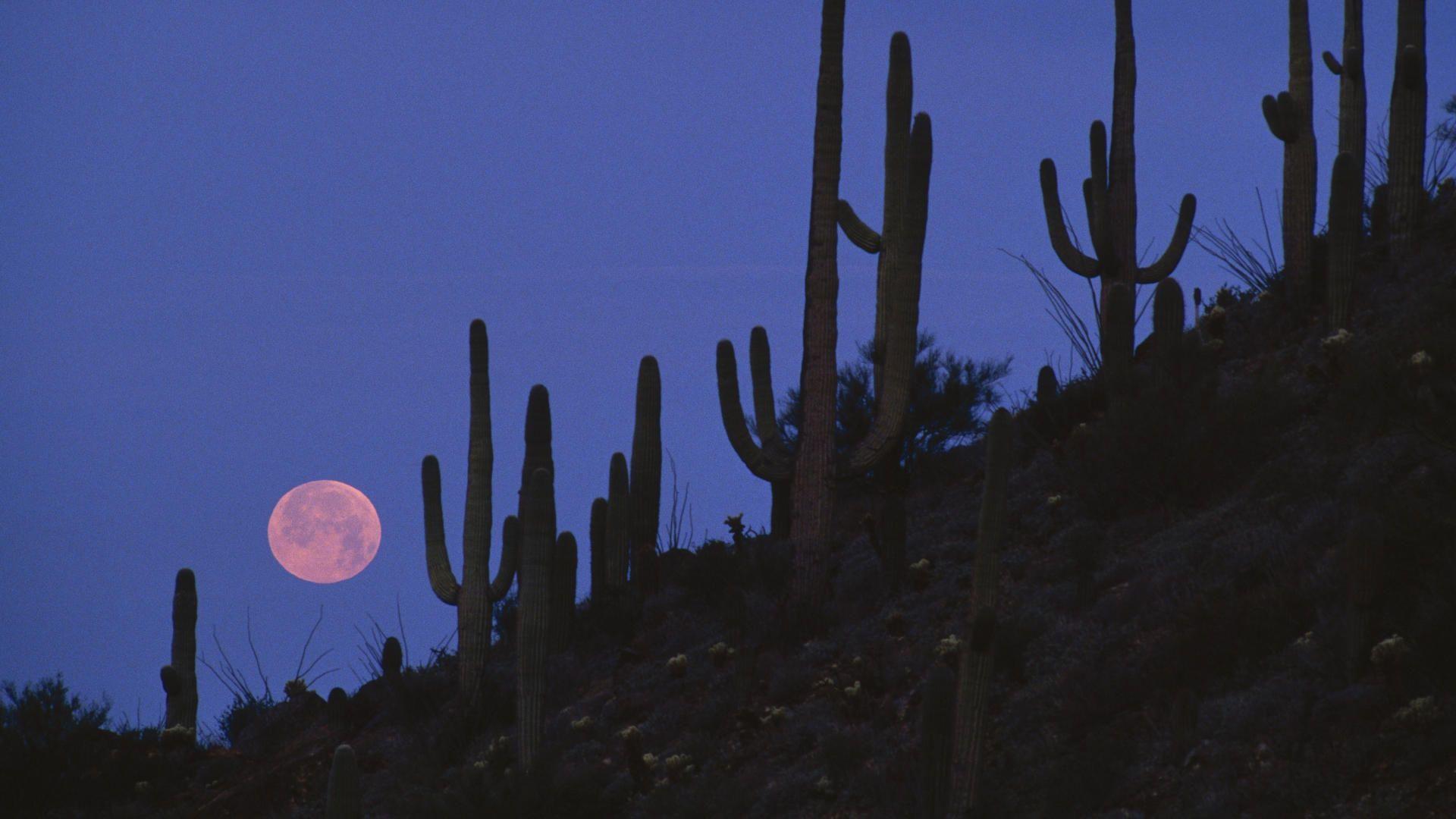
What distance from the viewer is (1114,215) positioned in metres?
17.8

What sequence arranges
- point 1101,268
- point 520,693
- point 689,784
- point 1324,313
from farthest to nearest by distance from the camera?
point 1101,268, point 1324,313, point 520,693, point 689,784

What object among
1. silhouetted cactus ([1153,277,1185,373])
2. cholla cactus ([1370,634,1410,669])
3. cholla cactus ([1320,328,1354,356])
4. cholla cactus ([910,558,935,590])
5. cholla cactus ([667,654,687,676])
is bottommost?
cholla cactus ([1370,634,1410,669])

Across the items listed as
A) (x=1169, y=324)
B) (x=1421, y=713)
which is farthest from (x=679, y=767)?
(x=1169, y=324)

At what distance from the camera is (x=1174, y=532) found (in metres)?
12.1

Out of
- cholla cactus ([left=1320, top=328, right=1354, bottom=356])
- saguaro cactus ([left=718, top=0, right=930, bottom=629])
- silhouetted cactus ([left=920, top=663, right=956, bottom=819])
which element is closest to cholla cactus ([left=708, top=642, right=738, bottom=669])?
saguaro cactus ([left=718, top=0, right=930, bottom=629])

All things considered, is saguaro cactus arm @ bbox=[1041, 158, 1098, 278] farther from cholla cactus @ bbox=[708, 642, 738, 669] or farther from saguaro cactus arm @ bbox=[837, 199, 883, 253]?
cholla cactus @ bbox=[708, 642, 738, 669]

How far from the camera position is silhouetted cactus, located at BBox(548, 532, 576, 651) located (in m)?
16.1

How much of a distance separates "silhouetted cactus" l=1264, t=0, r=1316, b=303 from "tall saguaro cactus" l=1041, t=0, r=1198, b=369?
201 centimetres

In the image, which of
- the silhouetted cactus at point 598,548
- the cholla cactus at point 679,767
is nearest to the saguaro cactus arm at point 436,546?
the silhouetted cactus at point 598,548

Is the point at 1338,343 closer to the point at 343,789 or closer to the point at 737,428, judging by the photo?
the point at 737,428

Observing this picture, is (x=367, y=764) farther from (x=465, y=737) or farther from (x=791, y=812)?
(x=791, y=812)

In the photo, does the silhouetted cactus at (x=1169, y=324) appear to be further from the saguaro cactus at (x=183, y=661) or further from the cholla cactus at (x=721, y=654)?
the saguaro cactus at (x=183, y=661)

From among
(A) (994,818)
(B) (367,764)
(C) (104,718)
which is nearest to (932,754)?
(A) (994,818)

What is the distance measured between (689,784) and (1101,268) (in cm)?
933
